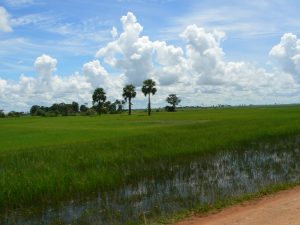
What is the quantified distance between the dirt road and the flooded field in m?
1.10

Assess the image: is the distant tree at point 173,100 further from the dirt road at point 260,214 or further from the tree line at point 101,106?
the dirt road at point 260,214

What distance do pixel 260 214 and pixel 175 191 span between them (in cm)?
457

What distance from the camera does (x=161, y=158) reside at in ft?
68.1

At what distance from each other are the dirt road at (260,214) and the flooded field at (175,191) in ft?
3.62

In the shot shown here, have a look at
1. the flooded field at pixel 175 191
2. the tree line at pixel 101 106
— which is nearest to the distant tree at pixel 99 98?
the tree line at pixel 101 106

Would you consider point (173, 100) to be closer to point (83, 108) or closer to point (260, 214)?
point (83, 108)

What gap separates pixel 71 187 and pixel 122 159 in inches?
Answer: 219

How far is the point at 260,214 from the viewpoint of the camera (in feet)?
31.0

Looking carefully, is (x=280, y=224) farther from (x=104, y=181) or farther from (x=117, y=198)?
(x=104, y=181)

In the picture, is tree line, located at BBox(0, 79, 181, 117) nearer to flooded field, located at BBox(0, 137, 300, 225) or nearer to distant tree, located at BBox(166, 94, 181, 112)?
distant tree, located at BBox(166, 94, 181, 112)

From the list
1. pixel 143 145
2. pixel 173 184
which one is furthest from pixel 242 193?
pixel 143 145

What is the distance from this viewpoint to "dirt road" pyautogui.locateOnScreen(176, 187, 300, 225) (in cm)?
880

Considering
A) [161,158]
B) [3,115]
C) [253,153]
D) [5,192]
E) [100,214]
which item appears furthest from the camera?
[3,115]

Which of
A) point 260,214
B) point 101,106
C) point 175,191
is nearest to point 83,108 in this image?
point 101,106
